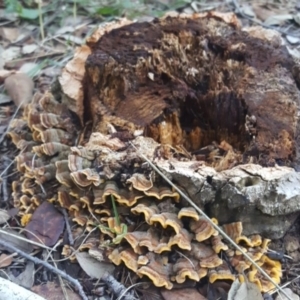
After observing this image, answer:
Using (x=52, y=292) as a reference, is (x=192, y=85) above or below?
above

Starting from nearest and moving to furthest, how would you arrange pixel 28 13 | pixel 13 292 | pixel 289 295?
1. pixel 13 292
2. pixel 289 295
3. pixel 28 13

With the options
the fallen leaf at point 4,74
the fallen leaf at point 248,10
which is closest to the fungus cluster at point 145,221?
the fallen leaf at point 4,74

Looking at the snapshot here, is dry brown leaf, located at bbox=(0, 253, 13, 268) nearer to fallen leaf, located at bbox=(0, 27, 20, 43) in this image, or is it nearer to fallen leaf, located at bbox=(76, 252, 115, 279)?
fallen leaf, located at bbox=(76, 252, 115, 279)

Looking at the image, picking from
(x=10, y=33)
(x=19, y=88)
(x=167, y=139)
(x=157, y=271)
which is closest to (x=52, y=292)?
(x=157, y=271)

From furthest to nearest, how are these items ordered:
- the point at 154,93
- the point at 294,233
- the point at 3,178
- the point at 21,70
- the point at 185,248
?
the point at 21,70, the point at 3,178, the point at 154,93, the point at 294,233, the point at 185,248

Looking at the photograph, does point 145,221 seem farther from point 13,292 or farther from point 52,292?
point 13,292

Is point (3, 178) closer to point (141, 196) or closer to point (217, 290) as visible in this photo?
point (141, 196)

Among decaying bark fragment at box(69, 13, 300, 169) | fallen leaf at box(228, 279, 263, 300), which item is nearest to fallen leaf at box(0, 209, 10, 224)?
decaying bark fragment at box(69, 13, 300, 169)

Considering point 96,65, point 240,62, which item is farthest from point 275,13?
point 96,65
